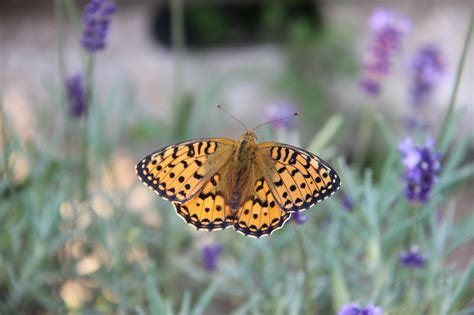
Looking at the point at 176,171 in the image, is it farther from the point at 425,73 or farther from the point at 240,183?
the point at 425,73

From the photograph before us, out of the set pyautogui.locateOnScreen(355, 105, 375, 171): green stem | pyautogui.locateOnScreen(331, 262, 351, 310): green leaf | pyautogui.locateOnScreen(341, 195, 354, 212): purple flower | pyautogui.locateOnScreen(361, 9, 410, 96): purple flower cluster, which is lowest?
pyautogui.locateOnScreen(355, 105, 375, 171): green stem

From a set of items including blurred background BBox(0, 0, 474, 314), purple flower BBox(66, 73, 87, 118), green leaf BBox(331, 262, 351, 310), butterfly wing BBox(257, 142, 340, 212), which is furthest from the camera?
purple flower BBox(66, 73, 87, 118)

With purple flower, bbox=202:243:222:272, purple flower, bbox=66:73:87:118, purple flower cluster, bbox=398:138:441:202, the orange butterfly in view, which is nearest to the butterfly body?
the orange butterfly

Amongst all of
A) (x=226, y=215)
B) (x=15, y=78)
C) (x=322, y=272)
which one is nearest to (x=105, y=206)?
(x=322, y=272)

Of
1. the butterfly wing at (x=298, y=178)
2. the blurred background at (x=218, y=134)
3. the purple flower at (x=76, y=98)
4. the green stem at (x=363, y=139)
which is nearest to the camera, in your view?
the butterfly wing at (x=298, y=178)

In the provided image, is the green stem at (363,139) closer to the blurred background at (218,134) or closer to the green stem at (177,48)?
the blurred background at (218,134)

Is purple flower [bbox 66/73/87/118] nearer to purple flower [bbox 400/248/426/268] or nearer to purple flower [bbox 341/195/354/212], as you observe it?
purple flower [bbox 341/195/354/212]

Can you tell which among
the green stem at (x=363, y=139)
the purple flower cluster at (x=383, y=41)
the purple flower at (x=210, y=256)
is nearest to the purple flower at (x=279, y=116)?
the purple flower cluster at (x=383, y=41)

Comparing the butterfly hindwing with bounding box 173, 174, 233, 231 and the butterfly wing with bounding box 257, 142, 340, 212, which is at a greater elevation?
the butterfly wing with bounding box 257, 142, 340, 212

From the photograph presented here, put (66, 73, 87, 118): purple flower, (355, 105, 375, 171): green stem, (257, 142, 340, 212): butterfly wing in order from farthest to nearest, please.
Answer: (355, 105, 375, 171): green stem
(66, 73, 87, 118): purple flower
(257, 142, 340, 212): butterfly wing
